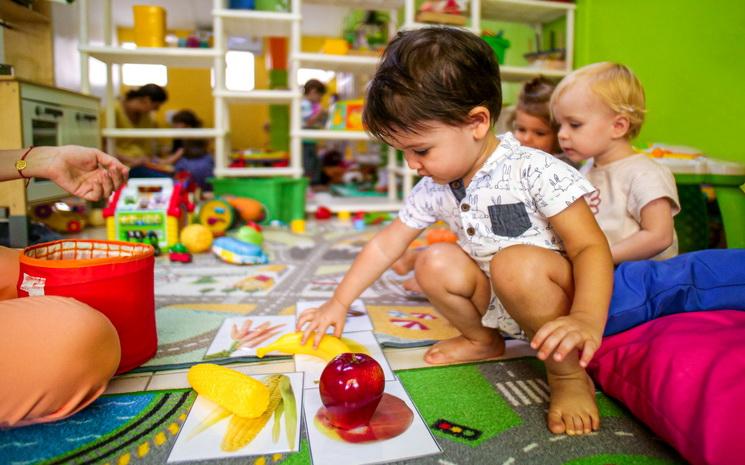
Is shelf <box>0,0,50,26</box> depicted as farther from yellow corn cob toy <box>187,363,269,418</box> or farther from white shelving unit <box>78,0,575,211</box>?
yellow corn cob toy <box>187,363,269,418</box>

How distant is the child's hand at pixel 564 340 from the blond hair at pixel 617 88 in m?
0.67

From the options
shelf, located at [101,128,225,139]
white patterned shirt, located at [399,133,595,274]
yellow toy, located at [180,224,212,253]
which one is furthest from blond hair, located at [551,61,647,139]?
shelf, located at [101,128,225,139]

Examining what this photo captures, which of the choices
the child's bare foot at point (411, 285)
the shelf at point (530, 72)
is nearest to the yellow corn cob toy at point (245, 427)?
the child's bare foot at point (411, 285)

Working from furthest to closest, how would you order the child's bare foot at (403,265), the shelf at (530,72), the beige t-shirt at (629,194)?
the shelf at (530,72) → the child's bare foot at (403,265) → the beige t-shirt at (629,194)

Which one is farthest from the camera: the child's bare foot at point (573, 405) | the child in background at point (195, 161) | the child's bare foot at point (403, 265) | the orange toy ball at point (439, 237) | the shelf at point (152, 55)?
the child in background at point (195, 161)

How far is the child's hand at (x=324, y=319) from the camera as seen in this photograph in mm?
855

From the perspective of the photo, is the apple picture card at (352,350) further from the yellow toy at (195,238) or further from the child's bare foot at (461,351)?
the yellow toy at (195,238)

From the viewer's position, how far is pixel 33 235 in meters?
1.67

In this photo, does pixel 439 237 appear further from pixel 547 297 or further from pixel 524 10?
pixel 524 10

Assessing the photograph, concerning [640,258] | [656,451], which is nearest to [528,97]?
[640,258]

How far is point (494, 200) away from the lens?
2.55ft

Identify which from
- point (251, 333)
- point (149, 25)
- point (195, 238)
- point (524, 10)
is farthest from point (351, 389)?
point (524, 10)

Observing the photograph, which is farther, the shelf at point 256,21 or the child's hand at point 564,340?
the shelf at point 256,21

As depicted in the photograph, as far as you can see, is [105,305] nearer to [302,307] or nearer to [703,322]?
[302,307]
